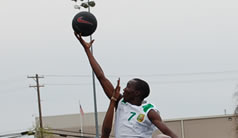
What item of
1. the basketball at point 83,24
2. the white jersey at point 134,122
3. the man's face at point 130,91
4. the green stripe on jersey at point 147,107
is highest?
the basketball at point 83,24

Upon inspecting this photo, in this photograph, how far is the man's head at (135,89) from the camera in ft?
13.0

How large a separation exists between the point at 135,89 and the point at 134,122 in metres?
0.28

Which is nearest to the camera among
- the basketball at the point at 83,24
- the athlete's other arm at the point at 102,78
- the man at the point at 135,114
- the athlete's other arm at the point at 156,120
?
the athlete's other arm at the point at 156,120

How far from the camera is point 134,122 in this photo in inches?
155

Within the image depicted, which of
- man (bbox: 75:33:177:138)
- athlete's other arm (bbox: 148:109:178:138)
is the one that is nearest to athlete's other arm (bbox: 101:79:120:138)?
man (bbox: 75:33:177:138)

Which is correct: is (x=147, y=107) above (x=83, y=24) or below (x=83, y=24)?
below

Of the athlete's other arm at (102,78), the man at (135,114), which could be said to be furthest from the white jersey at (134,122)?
the athlete's other arm at (102,78)

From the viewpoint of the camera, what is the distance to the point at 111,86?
4172 mm

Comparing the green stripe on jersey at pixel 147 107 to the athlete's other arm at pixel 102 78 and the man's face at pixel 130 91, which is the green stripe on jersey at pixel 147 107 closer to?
the man's face at pixel 130 91

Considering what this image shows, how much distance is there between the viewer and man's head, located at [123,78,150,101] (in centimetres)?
397

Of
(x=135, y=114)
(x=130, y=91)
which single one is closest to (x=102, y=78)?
(x=130, y=91)

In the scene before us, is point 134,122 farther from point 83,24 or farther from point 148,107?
point 83,24

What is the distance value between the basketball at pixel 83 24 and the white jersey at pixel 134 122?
4.10 ft

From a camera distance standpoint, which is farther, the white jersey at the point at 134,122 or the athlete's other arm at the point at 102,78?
the athlete's other arm at the point at 102,78
